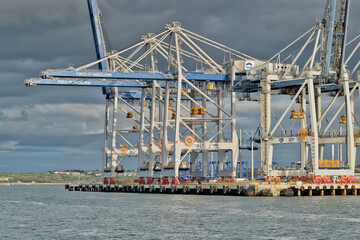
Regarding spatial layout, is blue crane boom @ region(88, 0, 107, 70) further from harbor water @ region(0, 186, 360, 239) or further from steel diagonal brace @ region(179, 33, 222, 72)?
harbor water @ region(0, 186, 360, 239)

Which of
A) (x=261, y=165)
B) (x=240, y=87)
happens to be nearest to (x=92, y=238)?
(x=261, y=165)

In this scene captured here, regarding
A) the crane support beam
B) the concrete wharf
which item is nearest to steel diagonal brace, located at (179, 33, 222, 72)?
the crane support beam

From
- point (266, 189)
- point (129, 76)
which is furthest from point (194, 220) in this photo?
point (129, 76)

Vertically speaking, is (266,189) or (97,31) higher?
(97,31)

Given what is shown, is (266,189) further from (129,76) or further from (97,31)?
(97,31)

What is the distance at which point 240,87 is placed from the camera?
84.9 meters

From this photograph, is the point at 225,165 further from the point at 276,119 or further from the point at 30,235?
the point at 30,235

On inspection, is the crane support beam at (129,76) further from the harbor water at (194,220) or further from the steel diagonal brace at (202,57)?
the harbor water at (194,220)

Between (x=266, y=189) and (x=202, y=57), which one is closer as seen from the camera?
(x=266, y=189)

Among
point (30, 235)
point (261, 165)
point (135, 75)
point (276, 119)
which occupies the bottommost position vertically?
point (30, 235)

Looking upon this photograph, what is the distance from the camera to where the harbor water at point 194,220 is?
42.9 m

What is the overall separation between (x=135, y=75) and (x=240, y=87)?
1254cm

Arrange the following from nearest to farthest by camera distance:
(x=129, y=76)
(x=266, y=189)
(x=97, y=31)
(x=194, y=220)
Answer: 1. (x=194, y=220)
2. (x=266, y=189)
3. (x=129, y=76)
4. (x=97, y=31)

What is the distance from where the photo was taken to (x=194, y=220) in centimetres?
5009
